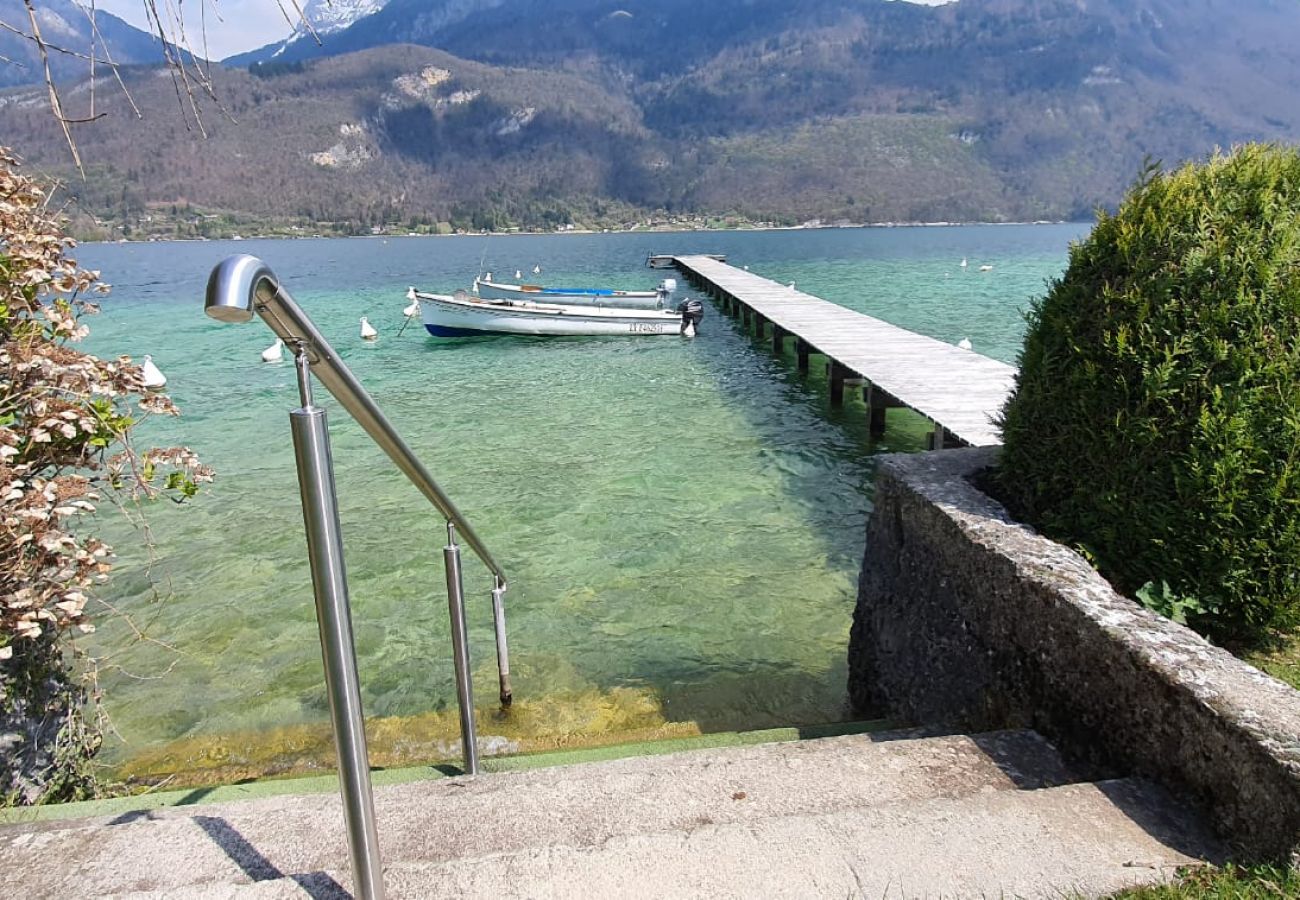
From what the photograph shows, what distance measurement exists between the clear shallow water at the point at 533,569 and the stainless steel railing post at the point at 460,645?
1214mm

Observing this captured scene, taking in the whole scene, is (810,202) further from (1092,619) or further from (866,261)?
(1092,619)

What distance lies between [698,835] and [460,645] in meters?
1.35

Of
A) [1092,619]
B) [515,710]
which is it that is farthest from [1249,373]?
[515,710]

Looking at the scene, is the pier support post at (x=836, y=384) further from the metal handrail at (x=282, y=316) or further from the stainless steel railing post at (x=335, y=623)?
the stainless steel railing post at (x=335, y=623)

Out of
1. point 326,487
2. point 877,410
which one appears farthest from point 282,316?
point 877,410

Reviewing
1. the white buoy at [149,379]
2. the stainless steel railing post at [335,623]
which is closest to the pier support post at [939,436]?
the white buoy at [149,379]

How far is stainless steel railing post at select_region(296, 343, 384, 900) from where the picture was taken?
131 cm

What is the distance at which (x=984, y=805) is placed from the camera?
6.47 feet

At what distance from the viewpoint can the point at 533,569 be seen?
670 cm

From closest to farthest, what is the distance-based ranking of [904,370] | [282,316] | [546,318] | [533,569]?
[282,316] < [533,569] < [904,370] < [546,318]

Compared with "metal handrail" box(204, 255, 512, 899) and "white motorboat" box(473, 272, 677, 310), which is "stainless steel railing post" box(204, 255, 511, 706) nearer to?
"metal handrail" box(204, 255, 512, 899)

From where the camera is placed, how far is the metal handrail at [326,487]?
117 centimetres

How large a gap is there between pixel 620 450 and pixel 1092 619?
8.31 metres

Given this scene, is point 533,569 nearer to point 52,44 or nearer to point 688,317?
point 52,44
